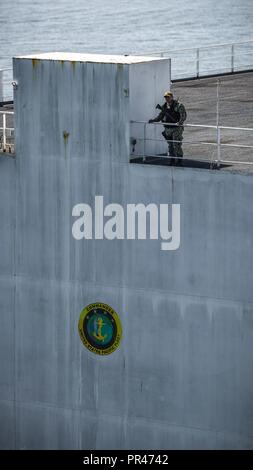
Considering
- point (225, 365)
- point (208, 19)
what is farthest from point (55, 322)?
point (208, 19)

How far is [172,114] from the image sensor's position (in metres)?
23.3

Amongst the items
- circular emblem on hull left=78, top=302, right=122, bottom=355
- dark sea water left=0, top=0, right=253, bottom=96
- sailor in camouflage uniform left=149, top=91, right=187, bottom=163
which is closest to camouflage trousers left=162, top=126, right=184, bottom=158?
sailor in camouflage uniform left=149, top=91, right=187, bottom=163

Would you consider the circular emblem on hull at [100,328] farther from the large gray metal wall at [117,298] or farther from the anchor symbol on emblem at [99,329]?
the large gray metal wall at [117,298]

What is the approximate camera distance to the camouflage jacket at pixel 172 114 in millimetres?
23250

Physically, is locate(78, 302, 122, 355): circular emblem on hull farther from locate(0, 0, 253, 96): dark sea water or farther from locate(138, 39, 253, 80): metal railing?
locate(0, 0, 253, 96): dark sea water

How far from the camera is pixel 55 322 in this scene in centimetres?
2456

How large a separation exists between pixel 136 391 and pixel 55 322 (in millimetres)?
2168

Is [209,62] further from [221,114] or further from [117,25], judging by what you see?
[221,114]

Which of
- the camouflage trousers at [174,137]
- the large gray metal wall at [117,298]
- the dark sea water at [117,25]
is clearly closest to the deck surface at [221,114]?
the camouflage trousers at [174,137]

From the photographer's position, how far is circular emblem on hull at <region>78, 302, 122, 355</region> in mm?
23969

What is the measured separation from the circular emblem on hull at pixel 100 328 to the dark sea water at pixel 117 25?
4811 centimetres

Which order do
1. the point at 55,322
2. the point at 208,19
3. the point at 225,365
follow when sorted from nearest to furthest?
the point at 225,365
the point at 55,322
the point at 208,19

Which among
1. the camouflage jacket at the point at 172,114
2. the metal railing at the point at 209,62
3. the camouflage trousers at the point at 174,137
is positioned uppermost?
the metal railing at the point at 209,62
